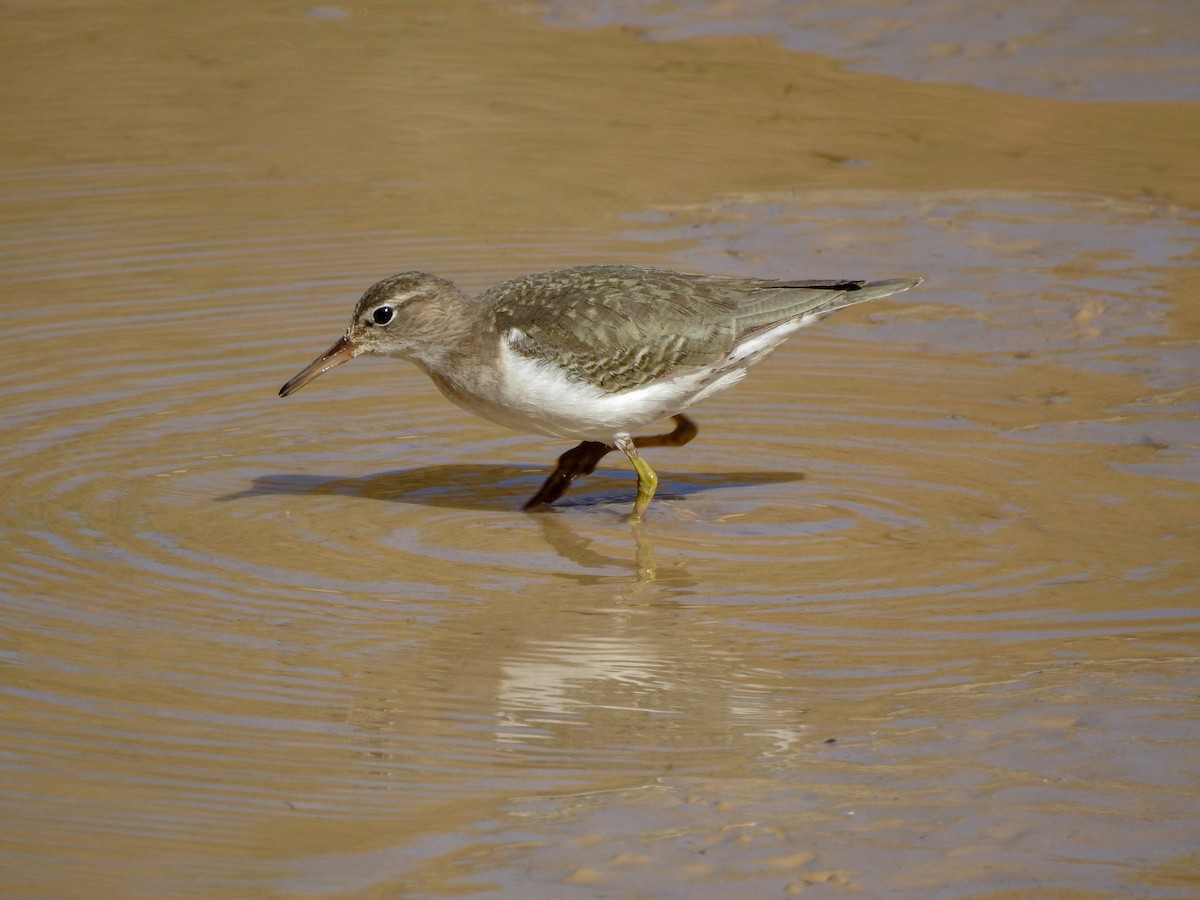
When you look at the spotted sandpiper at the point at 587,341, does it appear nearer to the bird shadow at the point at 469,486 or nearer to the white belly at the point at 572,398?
the white belly at the point at 572,398

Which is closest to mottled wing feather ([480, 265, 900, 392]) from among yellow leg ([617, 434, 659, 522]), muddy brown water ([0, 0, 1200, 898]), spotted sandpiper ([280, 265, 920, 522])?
spotted sandpiper ([280, 265, 920, 522])

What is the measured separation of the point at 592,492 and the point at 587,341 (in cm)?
123

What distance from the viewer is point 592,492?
9.27 metres

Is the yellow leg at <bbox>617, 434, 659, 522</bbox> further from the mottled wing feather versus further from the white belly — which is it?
the mottled wing feather

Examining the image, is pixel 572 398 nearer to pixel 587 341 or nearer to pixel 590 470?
pixel 587 341

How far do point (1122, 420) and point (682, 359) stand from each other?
264 cm

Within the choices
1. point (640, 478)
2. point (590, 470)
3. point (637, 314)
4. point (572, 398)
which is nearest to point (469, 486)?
point (590, 470)

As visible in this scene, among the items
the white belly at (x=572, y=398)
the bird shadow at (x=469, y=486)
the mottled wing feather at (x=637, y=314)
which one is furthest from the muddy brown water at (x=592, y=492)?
the mottled wing feather at (x=637, y=314)

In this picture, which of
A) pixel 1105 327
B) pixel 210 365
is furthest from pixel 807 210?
pixel 210 365

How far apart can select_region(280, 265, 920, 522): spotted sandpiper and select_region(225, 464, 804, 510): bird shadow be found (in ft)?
0.84

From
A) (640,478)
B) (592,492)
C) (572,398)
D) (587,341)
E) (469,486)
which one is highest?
(587,341)

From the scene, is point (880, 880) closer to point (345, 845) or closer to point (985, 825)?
point (985, 825)

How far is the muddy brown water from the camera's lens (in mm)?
5367

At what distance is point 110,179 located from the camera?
1352cm
